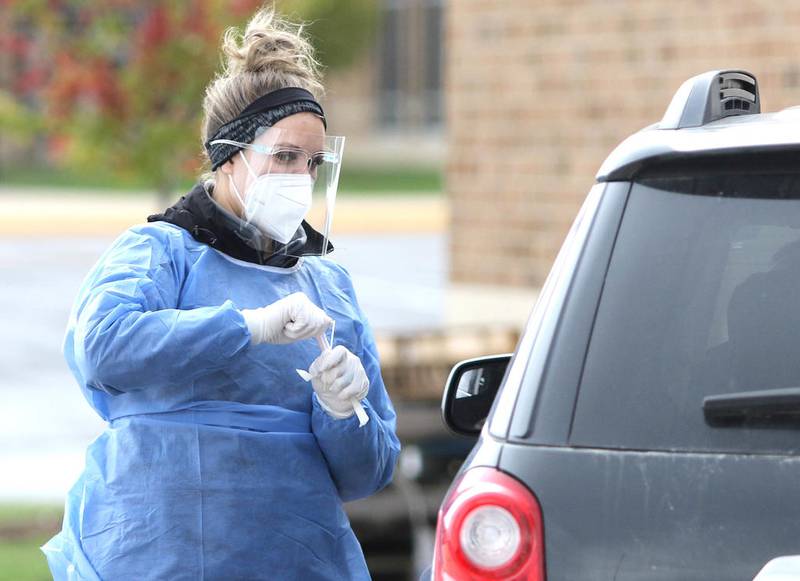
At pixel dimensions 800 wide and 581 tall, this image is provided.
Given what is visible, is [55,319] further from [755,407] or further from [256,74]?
[755,407]

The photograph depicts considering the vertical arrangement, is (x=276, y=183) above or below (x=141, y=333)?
above

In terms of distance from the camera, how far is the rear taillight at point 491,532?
7.73ft

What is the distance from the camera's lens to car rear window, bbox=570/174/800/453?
2.31m

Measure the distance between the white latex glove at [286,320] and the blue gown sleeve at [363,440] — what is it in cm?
26

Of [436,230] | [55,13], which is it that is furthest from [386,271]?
[55,13]

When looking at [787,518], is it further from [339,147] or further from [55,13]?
[55,13]

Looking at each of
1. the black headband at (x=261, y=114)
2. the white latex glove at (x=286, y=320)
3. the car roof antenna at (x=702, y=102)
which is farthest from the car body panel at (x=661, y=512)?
the black headband at (x=261, y=114)

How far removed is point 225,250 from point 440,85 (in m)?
46.5

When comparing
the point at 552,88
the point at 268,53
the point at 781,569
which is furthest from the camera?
the point at 552,88

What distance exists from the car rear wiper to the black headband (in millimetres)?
1352

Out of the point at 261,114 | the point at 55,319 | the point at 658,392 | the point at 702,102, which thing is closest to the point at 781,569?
the point at 658,392

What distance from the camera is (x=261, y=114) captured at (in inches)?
129

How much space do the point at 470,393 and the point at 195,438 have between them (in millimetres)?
613

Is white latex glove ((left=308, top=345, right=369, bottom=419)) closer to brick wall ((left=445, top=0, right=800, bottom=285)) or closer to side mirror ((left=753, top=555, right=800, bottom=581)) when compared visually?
side mirror ((left=753, top=555, right=800, bottom=581))
